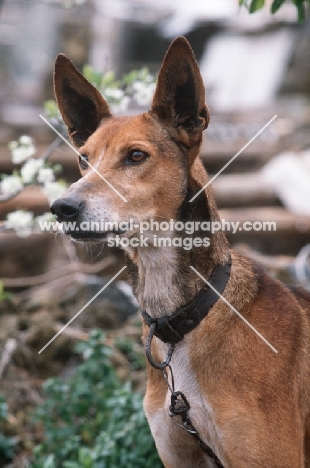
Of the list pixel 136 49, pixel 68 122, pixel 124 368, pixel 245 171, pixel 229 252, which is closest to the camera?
pixel 229 252

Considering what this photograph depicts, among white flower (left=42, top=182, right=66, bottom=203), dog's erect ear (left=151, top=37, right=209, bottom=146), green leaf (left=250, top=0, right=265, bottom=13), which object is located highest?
green leaf (left=250, top=0, right=265, bottom=13)

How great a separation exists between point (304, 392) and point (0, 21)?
1532 centimetres

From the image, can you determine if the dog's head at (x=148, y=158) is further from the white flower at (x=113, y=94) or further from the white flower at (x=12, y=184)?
the white flower at (x=12, y=184)

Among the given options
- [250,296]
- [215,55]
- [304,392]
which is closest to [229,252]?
[250,296]

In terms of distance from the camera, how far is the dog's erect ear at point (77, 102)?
3373 millimetres

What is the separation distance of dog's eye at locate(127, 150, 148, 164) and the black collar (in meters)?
0.64

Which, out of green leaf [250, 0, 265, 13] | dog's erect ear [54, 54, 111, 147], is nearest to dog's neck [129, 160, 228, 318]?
dog's erect ear [54, 54, 111, 147]

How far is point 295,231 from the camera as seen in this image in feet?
27.6

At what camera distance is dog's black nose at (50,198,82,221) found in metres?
2.79

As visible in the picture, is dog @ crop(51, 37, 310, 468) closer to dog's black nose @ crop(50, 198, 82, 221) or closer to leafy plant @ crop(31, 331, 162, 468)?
dog's black nose @ crop(50, 198, 82, 221)

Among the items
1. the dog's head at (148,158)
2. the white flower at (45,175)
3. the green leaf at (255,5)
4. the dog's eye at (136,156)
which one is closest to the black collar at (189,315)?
the dog's head at (148,158)

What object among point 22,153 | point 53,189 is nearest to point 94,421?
point 53,189

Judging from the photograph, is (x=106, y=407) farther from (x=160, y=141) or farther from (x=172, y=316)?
(x=160, y=141)

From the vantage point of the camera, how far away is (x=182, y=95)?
3072 mm
